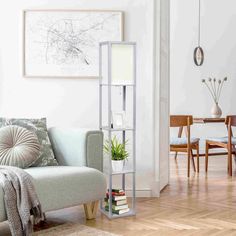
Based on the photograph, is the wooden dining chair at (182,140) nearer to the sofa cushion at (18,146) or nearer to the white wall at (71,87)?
the white wall at (71,87)

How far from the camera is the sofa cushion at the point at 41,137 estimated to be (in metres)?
3.81

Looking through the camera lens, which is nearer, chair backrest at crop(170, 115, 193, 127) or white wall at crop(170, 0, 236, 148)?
chair backrest at crop(170, 115, 193, 127)

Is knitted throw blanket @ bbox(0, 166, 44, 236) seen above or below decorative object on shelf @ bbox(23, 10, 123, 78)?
below

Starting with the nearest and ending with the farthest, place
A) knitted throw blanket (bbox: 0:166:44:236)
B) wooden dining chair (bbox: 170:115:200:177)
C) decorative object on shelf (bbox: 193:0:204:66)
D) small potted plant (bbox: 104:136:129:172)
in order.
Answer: knitted throw blanket (bbox: 0:166:44:236) → small potted plant (bbox: 104:136:129:172) → wooden dining chair (bbox: 170:115:200:177) → decorative object on shelf (bbox: 193:0:204:66)

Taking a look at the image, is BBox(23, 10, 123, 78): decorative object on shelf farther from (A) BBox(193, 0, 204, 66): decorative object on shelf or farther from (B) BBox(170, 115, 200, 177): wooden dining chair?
(A) BBox(193, 0, 204, 66): decorative object on shelf

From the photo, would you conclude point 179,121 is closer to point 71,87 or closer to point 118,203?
point 71,87

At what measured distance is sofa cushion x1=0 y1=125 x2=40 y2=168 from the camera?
3.58m

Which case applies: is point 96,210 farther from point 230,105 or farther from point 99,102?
point 230,105

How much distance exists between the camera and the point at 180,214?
396 cm

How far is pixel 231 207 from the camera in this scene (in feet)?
14.0

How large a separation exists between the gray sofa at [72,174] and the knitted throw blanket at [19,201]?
52 mm

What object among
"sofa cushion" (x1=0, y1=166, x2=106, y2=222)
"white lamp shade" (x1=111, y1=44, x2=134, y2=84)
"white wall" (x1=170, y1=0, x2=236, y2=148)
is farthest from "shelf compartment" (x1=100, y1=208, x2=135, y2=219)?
"white wall" (x1=170, y1=0, x2=236, y2=148)

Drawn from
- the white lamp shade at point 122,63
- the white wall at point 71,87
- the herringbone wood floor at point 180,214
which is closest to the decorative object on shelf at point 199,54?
the herringbone wood floor at point 180,214

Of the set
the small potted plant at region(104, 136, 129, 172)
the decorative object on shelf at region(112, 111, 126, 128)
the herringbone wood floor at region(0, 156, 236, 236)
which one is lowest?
the herringbone wood floor at region(0, 156, 236, 236)
